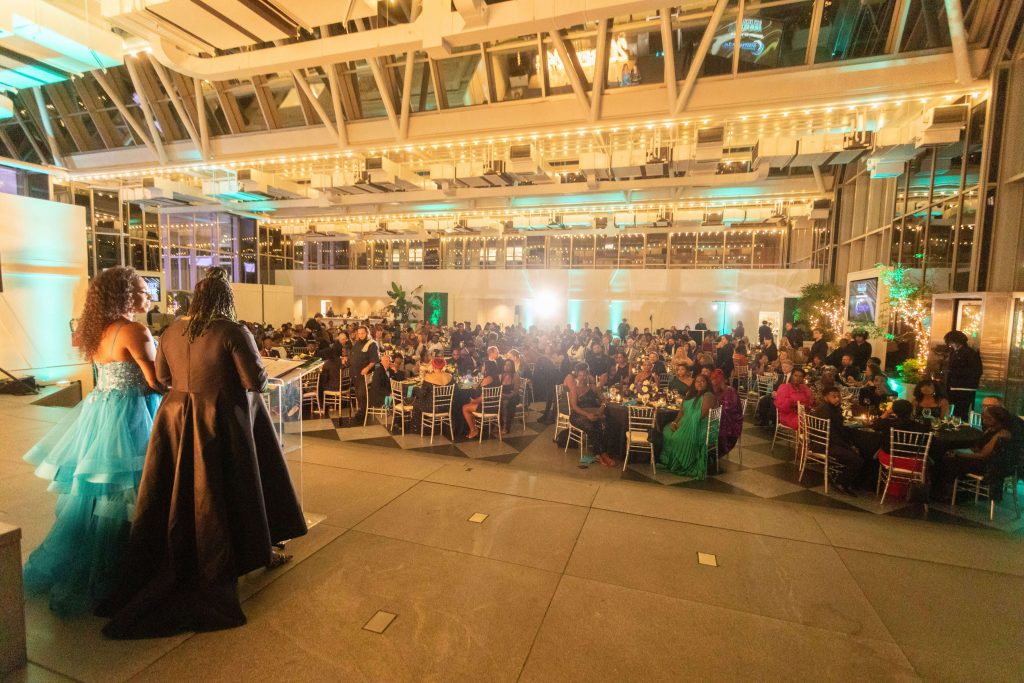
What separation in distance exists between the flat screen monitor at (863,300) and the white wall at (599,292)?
4.05 metres

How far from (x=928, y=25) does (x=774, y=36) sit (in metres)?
2.23

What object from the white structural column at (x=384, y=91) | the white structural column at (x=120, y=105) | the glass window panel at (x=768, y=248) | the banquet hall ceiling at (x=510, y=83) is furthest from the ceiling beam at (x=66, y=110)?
the glass window panel at (x=768, y=248)

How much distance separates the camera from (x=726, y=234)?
1873 cm

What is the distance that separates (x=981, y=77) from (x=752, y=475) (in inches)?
286

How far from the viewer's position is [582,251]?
21.0 meters

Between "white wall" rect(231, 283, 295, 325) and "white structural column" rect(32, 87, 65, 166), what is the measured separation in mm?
6408

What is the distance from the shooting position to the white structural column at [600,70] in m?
7.70

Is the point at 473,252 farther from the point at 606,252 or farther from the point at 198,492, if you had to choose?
the point at 198,492

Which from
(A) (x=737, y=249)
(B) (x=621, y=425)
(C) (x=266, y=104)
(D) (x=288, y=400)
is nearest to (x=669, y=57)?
(B) (x=621, y=425)

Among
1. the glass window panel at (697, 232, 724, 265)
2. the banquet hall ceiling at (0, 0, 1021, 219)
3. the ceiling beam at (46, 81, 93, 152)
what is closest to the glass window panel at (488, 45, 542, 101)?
the banquet hall ceiling at (0, 0, 1021, 219)

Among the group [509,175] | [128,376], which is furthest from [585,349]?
[128,376]

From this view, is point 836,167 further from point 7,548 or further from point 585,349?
point 7,548

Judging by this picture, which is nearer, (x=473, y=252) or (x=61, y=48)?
(x=61, y=48)

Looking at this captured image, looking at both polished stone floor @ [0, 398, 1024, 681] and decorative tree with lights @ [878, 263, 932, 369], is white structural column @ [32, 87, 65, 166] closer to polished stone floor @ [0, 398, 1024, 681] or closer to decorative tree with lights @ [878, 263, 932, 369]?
polished stone floor @ [0, 398, 1024, 681]
